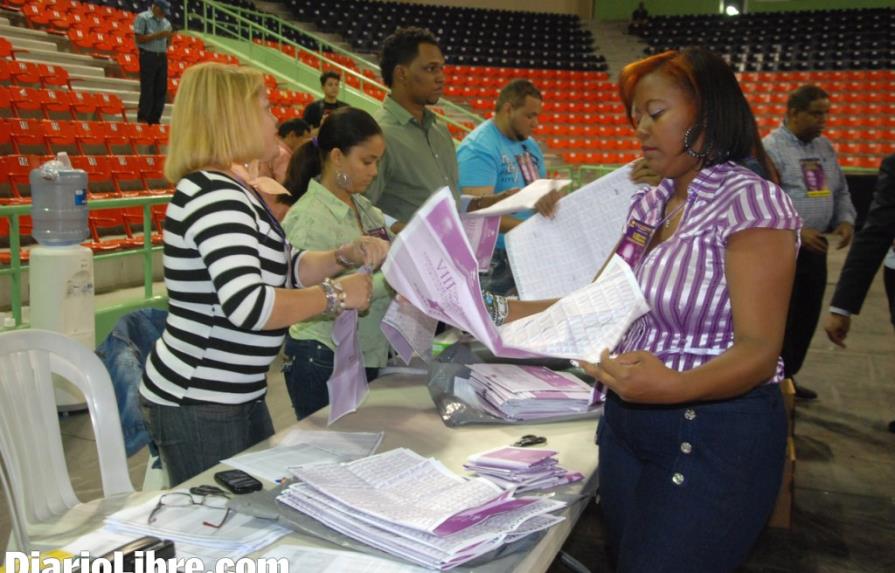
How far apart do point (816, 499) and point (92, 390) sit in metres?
2.72

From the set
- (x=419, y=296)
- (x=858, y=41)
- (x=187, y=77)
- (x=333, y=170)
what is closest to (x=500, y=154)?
(x=333, y=170)

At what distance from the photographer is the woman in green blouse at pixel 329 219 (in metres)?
2.00

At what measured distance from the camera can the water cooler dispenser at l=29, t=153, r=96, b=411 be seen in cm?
358

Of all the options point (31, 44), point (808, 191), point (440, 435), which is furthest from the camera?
point (31, 44)

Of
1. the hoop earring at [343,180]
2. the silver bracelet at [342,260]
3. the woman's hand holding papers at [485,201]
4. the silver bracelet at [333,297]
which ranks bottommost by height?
the silver bracelet at [333,297]

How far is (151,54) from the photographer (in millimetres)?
8305

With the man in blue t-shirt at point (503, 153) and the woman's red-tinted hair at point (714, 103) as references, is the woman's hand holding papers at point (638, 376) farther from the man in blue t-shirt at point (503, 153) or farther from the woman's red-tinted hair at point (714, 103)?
the man in blue t-shirt at point (503, 153)

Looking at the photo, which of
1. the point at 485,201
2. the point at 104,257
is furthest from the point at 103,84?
the point at 485,201

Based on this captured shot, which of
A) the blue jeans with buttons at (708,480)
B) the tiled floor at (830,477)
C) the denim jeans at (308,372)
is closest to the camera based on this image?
the blue jeans with buttons at (708,480)

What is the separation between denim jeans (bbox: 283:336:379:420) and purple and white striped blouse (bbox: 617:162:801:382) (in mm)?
1012

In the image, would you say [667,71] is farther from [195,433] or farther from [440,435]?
[195,433]

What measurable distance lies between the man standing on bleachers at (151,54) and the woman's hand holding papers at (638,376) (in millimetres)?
8256

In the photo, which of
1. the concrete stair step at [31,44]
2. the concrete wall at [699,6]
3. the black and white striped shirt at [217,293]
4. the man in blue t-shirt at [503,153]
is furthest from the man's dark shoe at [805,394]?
the concrete wall at [699,6]

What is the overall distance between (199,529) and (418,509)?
33cm
